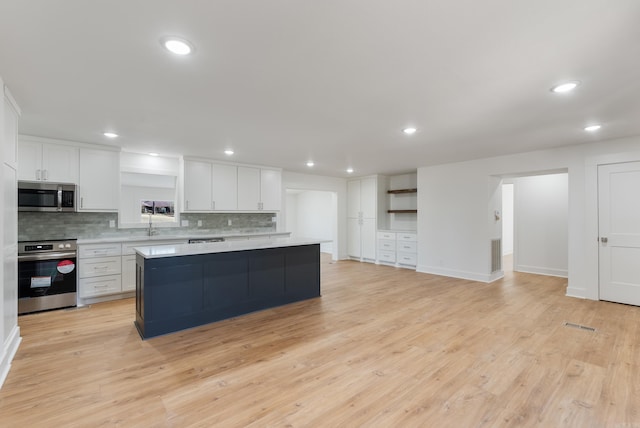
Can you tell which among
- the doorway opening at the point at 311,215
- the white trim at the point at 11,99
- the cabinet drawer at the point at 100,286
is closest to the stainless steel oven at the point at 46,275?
the cabinet drawer at the point at 100,286

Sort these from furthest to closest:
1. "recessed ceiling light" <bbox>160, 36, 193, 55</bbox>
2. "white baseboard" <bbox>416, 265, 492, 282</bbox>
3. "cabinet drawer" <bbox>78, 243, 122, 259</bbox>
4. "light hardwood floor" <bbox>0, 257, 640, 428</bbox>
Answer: "white baseboard" <bbox>416, 265, 492, 282</bbox>, "cabinet drawer" <bbox>78, 243, 122, 259</bbox>, "light hardwood floor" <bbox>0, 257, 640, 428</bbox>, "recessed ceiling light" <bbox>160, 36, 193, 55</bbox>

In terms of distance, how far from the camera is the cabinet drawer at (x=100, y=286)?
430 centimetres

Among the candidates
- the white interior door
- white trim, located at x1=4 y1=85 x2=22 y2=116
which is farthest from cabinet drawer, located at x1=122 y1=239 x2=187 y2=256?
the white interior door

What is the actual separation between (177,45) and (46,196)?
3.74 m

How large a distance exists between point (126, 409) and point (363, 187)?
22.8 ft

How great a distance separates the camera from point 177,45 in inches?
74.5

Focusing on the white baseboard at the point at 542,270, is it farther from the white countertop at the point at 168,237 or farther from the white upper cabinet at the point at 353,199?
the white countertop at the point at 168,237

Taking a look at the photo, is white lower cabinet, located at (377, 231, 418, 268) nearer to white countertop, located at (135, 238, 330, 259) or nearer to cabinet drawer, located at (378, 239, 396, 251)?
cabinet drawer, located at (378, 239, 396, 251)

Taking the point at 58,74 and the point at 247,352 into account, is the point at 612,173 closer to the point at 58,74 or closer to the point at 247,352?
the point at 247,352

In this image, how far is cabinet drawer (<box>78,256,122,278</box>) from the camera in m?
4.30

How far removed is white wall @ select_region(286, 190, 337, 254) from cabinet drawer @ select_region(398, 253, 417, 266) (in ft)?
8.41

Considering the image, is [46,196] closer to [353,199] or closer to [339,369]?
[339,369]

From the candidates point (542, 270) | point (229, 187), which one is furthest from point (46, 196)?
point (542, 270)

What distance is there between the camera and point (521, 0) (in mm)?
1501
